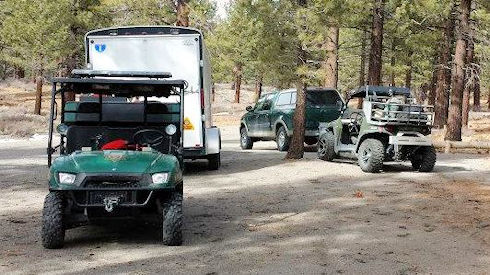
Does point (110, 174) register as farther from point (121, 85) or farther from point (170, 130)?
point (121, 85)

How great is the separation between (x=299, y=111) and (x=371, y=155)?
3.22 metres

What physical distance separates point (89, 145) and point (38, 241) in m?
1.56

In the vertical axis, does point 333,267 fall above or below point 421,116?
below

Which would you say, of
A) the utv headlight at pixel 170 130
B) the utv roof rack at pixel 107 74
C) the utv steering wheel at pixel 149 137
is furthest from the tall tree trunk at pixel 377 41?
the utv headlight at pixel 170 130

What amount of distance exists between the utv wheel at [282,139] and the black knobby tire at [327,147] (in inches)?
123

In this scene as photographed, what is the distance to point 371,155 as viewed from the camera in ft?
44.3

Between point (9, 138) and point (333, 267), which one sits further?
point (9, 138)

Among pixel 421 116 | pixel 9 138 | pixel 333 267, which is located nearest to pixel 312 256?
→ pixel 333 267

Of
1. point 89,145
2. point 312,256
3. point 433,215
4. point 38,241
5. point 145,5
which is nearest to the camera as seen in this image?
point 312,256

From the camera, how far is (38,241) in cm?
720

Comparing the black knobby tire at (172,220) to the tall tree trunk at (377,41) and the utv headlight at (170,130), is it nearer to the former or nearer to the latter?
the utv headlight at (170,130)

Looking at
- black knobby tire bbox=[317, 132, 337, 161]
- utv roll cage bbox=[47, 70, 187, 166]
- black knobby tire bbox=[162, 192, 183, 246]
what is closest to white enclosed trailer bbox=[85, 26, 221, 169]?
black knobby tire bbox=[317, 132, 337, 161]

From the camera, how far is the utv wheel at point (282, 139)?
19516mm

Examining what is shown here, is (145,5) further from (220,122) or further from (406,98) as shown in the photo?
(220,122)
